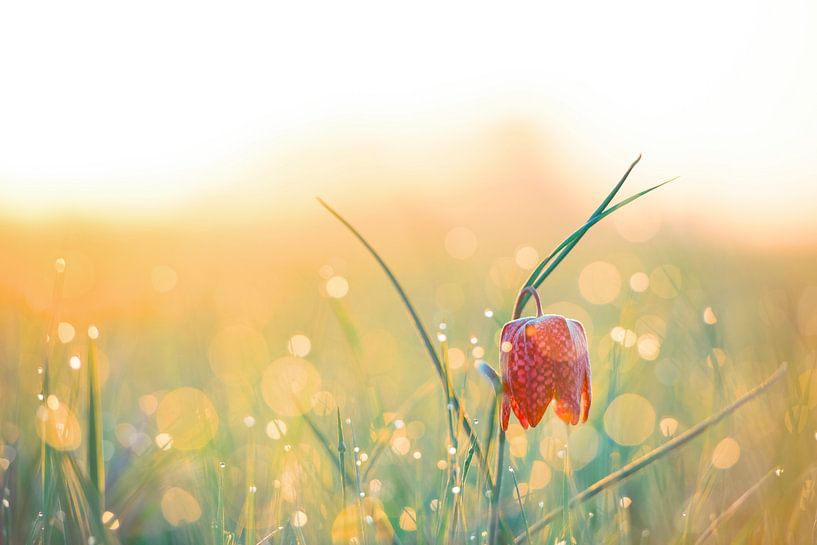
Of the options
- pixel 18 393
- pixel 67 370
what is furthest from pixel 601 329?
pixel 18 393

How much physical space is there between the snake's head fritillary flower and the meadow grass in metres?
0.05

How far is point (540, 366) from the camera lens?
127 cm

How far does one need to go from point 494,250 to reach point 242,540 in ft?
11.6

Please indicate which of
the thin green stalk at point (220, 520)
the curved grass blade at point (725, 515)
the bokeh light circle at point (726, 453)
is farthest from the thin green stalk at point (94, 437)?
the bokeh light circle at point (726, 453)

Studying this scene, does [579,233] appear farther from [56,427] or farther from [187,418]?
[187,418]

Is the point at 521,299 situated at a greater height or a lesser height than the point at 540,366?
greater

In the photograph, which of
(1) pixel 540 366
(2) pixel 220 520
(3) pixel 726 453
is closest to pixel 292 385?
(2) pixel 220 520

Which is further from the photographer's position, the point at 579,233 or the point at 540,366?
the point at 540,366

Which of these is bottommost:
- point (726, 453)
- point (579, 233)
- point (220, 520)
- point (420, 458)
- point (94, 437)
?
point (726, 453)

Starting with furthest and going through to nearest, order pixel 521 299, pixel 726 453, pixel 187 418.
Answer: pixel 187 418
pixel 726 453
pixel 521 299

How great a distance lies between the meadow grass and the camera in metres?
1.23

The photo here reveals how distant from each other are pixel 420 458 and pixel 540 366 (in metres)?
0.54

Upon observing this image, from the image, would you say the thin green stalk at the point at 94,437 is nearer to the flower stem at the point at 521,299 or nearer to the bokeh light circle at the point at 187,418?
the bokeh light circle at the point at 187,418

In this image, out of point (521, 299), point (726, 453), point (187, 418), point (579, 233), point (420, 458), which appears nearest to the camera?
point (579, 233)
